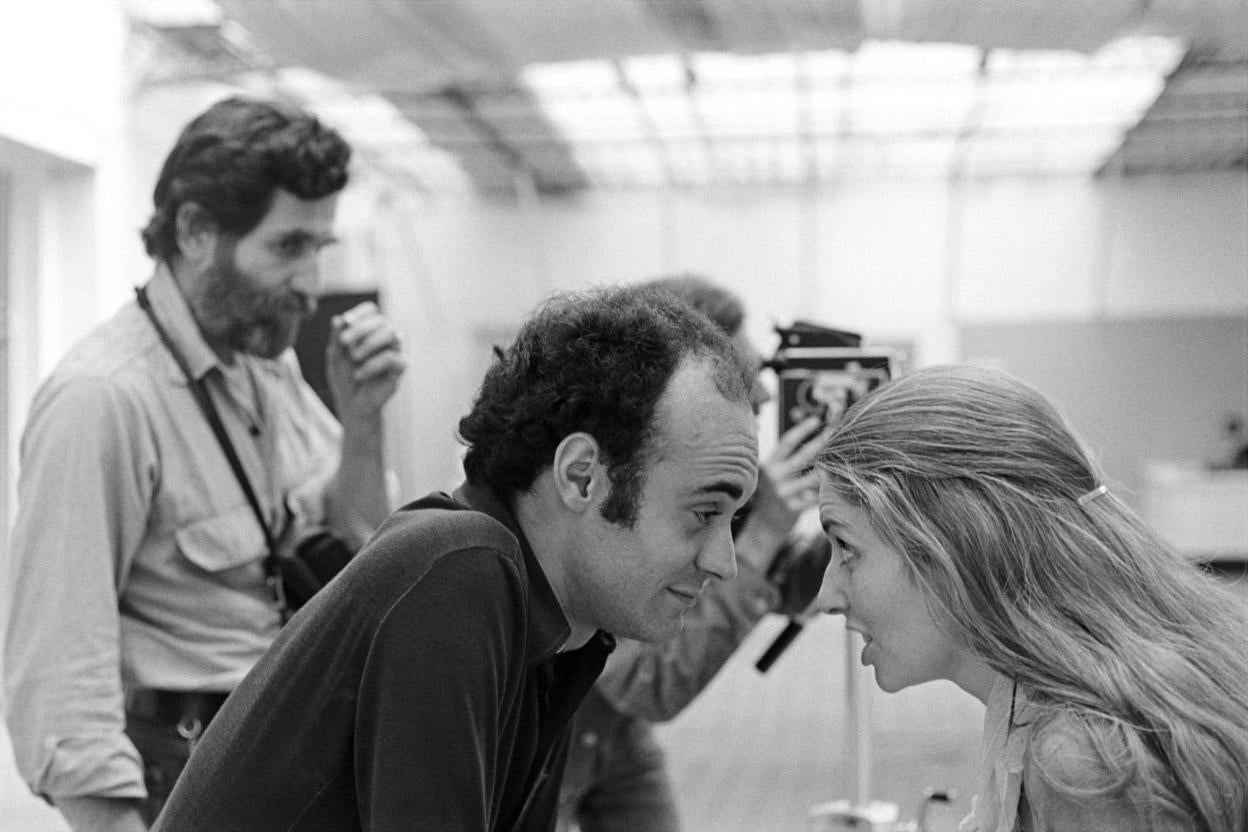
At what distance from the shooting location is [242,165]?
7.65 feet

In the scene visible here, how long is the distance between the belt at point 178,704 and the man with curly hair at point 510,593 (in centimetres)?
78

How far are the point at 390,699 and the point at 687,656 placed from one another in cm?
139

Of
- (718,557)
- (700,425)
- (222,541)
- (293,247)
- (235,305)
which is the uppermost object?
(293,247)

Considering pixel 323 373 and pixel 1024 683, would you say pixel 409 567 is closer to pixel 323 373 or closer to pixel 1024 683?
pixel 1024 683

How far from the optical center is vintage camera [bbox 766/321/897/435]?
2.95m

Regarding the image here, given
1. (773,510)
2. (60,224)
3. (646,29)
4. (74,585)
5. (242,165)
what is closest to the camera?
(74,585)

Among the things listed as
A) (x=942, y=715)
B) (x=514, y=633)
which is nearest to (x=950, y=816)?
(x=942, y=715)

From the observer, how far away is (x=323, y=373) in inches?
189

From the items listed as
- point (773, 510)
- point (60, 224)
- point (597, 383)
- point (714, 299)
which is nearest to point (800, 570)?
point (773, 510)

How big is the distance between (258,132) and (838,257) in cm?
843

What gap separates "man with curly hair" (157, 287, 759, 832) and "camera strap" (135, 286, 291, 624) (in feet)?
2.72

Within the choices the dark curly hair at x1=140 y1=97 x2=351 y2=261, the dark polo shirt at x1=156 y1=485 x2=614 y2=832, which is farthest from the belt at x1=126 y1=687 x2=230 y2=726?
Answer: the dark polo shirt at x1=156 y1=485 x2=614 y2=832

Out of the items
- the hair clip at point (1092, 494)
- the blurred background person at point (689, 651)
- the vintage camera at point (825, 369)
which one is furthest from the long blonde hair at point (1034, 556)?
the vintage camera at point (825, 369)

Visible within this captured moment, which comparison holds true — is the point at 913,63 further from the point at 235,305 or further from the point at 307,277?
the point at 235,305
